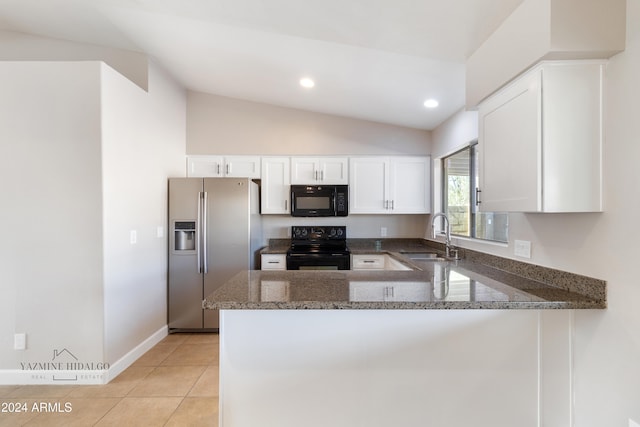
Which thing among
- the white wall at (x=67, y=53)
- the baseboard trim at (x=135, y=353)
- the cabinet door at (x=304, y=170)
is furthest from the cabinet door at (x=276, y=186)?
the baseboard trim at (x=135, y=353)

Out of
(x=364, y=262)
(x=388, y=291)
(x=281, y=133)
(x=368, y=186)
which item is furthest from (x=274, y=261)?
(x=388, y=291)

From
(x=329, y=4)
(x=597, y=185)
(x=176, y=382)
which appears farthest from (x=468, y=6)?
(x=176, y=382)

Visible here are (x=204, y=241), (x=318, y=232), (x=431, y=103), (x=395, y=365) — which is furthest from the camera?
(x=318, y=232)

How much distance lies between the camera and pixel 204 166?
12.6ft

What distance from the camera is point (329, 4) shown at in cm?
177

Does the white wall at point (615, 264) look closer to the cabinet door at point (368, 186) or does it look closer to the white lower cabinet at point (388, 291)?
the white lower cabinet at point (388, 291)

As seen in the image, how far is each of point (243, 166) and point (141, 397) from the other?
2586 millimetres

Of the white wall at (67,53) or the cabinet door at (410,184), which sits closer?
the white wall at (67,53)

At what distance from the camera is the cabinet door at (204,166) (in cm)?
384

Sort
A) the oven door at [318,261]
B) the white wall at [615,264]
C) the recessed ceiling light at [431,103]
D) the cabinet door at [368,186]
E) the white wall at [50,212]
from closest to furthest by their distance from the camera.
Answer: the white wall at [615,264], the white wall at [50,212], the recessed ceiling light at [431,103], the oven door at [318,261], the cabinet door at [368,186]

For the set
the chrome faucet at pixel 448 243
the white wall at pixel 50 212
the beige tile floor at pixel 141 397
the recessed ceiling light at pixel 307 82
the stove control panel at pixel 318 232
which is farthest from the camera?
the stove control panel at pixel 318 232

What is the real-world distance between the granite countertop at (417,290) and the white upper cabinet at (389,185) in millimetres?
1886

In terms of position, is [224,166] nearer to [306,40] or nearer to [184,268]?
[184,268]

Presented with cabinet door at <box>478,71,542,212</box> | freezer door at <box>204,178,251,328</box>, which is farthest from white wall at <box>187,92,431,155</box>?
cabinet door at <box>478,71,542,212</box>
